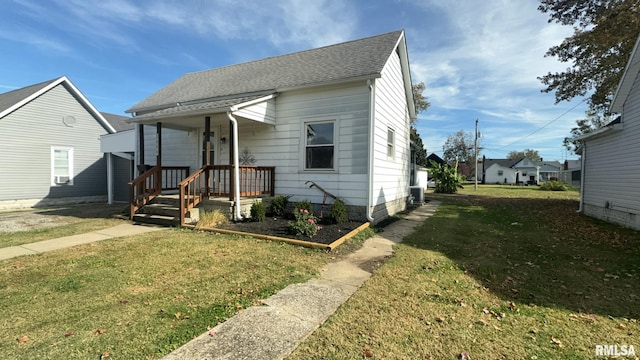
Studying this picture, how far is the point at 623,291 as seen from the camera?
13.2ft

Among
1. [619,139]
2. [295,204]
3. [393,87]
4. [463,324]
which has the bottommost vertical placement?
[463,324]

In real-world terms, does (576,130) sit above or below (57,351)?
above

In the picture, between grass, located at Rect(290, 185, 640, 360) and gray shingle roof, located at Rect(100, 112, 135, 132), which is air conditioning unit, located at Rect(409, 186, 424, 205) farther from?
gray shingle roof, located at Rect(100, 112, 135, 132)

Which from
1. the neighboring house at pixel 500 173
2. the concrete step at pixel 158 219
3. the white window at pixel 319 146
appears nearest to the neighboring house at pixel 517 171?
the neighboring house at pixel 500 173

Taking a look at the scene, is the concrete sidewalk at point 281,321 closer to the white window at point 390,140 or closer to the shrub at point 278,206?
the shrub at point 278,206

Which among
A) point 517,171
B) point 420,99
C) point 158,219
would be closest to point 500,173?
point 517,171

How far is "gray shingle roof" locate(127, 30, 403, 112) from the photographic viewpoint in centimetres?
848

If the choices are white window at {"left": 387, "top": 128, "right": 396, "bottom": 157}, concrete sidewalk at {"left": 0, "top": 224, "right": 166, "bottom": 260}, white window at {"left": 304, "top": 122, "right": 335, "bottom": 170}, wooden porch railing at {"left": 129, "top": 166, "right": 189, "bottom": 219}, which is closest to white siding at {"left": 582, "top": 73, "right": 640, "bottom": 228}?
white window at {"left": 387, "top": 128, "right": 396, "bottom": 157}

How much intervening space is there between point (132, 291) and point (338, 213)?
5.02 metres

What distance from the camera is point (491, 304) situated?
11.6 ft

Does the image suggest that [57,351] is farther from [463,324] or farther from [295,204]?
[295,204]

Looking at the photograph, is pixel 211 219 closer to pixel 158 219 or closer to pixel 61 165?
pixel 158 219

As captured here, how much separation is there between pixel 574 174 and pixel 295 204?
39316mm

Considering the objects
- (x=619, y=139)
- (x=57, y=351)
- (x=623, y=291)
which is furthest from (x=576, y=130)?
→ (x=57, y=351)
